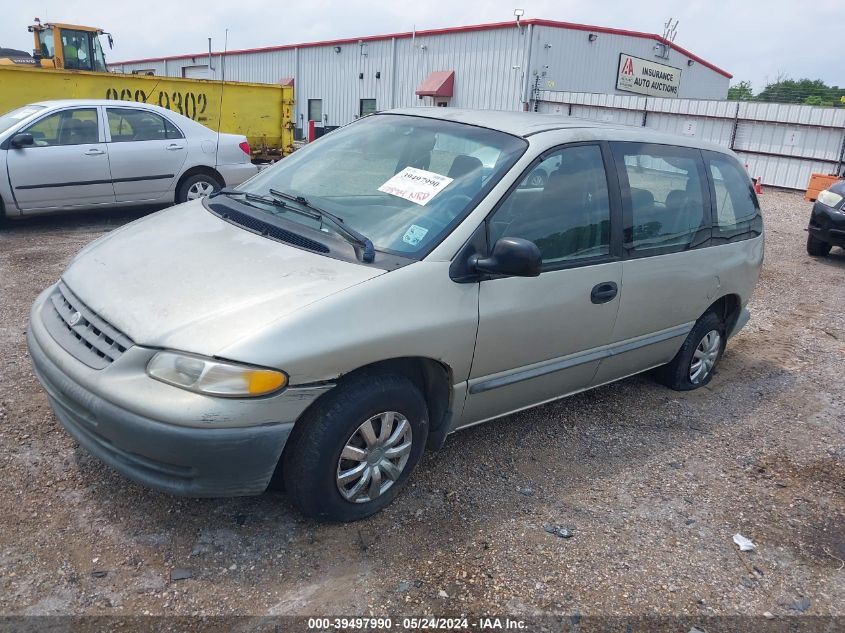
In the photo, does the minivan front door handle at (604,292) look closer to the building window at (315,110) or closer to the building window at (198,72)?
the building window at (315,110)

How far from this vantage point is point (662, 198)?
4105 millimetres

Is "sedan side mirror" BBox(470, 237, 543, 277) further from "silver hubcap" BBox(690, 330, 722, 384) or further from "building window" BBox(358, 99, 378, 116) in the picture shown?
"building window" BBox(358, 99, 378, 116)

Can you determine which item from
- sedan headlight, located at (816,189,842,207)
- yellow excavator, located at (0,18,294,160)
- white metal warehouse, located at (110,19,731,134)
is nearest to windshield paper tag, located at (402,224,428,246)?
sedan headlight, located at (816,189,842,207)

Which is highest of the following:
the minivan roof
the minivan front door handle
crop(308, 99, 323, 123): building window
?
crop(308, 99, 323, 123): building window

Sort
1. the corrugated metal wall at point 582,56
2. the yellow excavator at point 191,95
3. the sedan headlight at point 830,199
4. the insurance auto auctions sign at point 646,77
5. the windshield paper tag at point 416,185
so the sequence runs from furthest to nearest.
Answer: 1. the insurance auto auctions sign at point 646,77
2. the corrugated metal wall at point 582,56
3. the yellow excavator at point 191,95
4. the sedan headlight at point 830,199
5. the windshield paper tag at point 416,185

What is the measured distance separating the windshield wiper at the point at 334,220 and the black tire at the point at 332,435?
20.9 inches

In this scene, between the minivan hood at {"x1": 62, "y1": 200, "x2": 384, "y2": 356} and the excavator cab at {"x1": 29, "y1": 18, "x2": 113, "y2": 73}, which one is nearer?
the minivan hood at {"x1": 62, "y1": 200, "x2": 384, "y2": 356}

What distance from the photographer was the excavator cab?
17.1 meters

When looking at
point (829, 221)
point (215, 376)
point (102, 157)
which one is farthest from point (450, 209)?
point (829, 221)

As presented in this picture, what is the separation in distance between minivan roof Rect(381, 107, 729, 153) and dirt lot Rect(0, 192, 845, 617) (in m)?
1.71

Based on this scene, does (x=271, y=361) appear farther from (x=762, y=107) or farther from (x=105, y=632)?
(x=762, y=107)

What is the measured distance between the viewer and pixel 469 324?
3.04m

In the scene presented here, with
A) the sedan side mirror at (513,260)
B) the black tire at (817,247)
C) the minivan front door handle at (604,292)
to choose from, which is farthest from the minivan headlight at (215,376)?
the black tire at (817,247)

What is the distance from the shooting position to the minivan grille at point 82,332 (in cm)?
262
